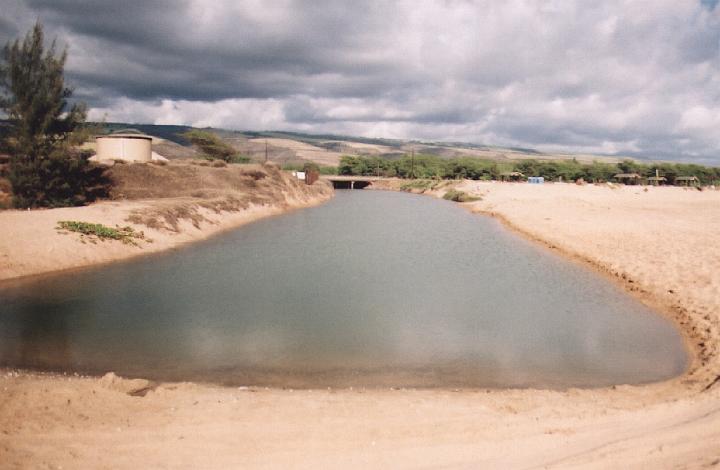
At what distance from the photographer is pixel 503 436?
8.88 metres

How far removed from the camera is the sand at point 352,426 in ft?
26.0

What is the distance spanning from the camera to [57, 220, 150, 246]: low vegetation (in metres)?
28.1

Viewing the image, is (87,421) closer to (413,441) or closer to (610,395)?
(413,441)

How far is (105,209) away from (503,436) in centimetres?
3434

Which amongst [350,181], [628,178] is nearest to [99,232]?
[350,181]

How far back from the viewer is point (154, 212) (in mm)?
37281

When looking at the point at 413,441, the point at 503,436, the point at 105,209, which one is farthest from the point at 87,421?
the point at 105,209

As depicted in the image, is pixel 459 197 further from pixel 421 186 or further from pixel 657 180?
pixel 657 180

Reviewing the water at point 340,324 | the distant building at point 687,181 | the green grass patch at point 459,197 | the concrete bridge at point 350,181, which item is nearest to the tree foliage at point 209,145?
the concrete bridge at point 350,181

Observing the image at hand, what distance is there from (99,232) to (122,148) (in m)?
38.8

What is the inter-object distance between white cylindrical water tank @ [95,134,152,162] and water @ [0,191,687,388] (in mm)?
39884

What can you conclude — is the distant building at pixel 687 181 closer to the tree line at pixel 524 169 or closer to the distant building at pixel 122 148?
the tree line at pixel 524 169

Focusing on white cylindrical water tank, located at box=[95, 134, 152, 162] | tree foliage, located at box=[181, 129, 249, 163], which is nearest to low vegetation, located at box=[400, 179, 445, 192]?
tree foliage, located at box=[181, 129, 249, 163]

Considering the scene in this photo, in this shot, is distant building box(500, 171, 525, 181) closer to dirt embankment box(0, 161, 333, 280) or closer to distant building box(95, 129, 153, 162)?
dirt embankment box(0, 161, 333, 280)
